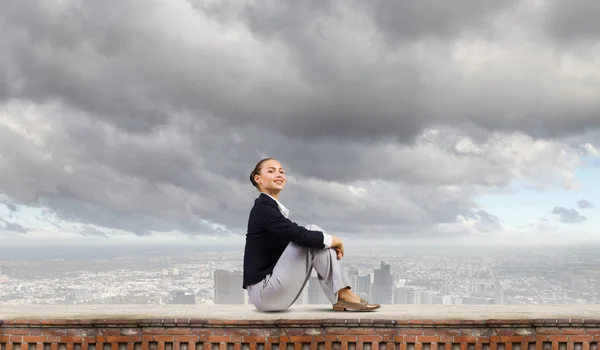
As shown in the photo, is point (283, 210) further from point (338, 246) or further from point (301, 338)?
point (301, 338)

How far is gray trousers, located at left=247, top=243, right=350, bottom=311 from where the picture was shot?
22.2ft

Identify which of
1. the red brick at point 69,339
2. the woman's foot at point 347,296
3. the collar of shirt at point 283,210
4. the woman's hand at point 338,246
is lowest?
the red brick at point 69,339

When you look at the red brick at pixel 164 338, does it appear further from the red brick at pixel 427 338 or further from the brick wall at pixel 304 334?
the red brick at pixel 427 338

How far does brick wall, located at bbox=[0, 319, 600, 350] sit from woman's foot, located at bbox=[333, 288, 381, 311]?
448 mm

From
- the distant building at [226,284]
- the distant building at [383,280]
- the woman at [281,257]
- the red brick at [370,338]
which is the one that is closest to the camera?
the red brick at [370,338]

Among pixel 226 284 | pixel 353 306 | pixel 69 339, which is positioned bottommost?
pixel 69 339

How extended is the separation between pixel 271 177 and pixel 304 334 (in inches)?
68.5

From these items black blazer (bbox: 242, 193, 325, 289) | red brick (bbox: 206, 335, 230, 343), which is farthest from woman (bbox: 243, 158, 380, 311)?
red brick (bbox: 206, 335, 230, 343)

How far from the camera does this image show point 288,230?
6.65 m

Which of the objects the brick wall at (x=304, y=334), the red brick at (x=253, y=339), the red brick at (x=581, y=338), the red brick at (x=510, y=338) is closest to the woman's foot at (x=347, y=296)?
the brick wall at (x=304, y=334)

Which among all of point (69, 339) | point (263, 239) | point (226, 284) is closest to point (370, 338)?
point (263, 239)

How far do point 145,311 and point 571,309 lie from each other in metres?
4.77

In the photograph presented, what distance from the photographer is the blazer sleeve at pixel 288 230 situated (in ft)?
21.5

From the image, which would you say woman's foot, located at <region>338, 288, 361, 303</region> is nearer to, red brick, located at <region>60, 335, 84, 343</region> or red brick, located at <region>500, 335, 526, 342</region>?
red brick, located at <region>500, 335, 526, 342</region>
